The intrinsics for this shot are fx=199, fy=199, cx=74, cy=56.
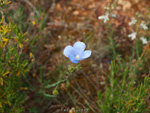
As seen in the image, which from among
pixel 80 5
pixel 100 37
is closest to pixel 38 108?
pixel 100 37

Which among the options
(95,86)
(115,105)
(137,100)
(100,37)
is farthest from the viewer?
(100,37)

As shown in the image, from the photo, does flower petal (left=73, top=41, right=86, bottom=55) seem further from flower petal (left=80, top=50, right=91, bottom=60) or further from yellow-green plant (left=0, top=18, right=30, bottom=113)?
yellow-green plant (left=0, top=18, right=30, bottom=113)

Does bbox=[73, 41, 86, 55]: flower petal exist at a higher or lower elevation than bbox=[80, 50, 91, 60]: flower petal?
higher

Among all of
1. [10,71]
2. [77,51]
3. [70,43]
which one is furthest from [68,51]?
[70,43]

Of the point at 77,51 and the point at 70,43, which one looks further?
the point at 70,43

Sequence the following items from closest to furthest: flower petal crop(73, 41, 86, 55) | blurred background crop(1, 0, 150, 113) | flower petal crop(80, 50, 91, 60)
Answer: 1. flower petal crop(80, 50, 91, 60)
2. flower petal crop(73, 41, 86, 55)
3. blurred background crop(1, 0, 150, 113)

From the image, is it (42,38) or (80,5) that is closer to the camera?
(42,38)

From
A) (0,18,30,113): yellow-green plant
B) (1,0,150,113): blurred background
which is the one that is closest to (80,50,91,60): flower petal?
(1,0,150,113): blurred background

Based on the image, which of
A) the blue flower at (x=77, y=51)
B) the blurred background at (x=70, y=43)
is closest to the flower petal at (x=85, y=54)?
the blue flower at (x=77, y=51)

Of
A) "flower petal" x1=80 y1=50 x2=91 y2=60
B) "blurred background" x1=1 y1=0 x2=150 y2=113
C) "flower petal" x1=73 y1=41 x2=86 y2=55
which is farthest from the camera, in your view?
"blurred background" x1=1 y1=0 x2=150 y2=113

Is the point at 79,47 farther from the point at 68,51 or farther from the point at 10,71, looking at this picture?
the point at 10,71

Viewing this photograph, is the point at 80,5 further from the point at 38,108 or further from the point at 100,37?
the point at 38,108
